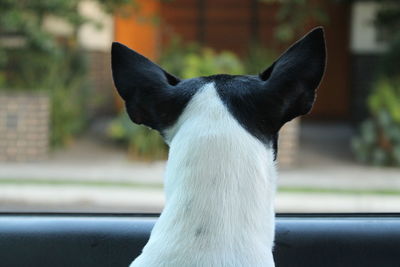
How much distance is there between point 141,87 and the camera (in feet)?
5.33

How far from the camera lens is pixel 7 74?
9945 millimetres

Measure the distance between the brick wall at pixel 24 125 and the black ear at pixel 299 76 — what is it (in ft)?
24.9

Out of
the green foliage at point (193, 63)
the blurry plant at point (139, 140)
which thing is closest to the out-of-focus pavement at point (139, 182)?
the blurry plant at point (139, 140)

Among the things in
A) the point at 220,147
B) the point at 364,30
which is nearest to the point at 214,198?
the point at 220,147

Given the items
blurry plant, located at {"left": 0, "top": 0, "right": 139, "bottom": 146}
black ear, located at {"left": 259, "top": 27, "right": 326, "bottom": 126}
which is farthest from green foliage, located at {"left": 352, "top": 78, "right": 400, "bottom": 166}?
black ear, located at {"left": 259, "top": 27, "right": 326, "bottom": 126}

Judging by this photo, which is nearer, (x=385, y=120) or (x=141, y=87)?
(x=141, y=87)

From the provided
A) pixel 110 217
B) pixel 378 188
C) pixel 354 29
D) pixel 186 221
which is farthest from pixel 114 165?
pixel 186 221

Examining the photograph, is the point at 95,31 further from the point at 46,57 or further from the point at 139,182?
the point at 139,182

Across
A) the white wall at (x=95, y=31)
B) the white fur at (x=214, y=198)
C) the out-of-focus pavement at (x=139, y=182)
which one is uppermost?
the white wall at (x=95, y=31)

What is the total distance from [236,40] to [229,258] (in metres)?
12.4

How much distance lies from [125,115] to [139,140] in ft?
2.89

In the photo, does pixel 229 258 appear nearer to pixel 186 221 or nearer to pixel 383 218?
pixel 186 221

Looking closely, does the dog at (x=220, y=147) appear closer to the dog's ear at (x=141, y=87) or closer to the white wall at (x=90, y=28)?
the dog's ear at (x=141, y=87)

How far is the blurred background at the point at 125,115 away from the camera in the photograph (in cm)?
698
